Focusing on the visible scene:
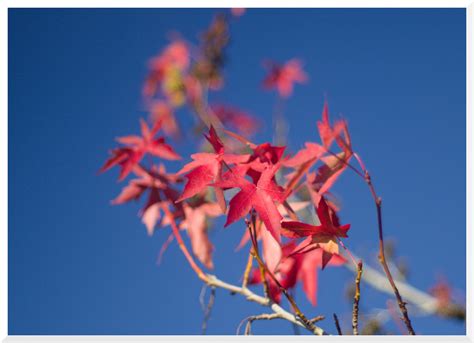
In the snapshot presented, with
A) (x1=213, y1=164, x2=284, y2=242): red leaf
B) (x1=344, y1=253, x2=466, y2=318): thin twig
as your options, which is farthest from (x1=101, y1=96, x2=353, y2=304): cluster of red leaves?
(x1=344, y1=253, x2=466, y2=318): thin twig

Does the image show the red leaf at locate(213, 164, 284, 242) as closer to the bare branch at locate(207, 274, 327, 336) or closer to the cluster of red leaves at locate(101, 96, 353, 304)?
the cluster of red leaves at locate(101, 96, 353, 304)

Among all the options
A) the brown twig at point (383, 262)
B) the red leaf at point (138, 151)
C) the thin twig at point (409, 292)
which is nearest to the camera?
the brown twig at point (383, 262)

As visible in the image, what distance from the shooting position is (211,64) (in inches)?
112

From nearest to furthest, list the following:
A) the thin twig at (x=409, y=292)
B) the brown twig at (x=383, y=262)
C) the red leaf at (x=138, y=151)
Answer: the brown twig at (x=383, y=262)
the red leaf at (x=138, y=151)
the thin twig at (x=409, y=292)

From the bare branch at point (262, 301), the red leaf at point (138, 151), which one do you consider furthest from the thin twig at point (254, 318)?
the red leaf at point (138, 151)

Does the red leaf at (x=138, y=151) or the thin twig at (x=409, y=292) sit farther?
the thin twig at (x=409, y=292)

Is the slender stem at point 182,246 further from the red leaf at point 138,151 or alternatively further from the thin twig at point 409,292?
the thin twig at point 409,292

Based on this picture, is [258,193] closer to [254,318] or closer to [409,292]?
[254,318]

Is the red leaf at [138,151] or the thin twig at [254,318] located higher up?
the red leaf at [138,151]
